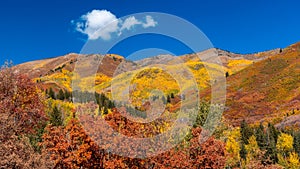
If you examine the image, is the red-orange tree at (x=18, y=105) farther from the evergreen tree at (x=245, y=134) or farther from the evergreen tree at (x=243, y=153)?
the evergreen tree at (x=245, y=134)

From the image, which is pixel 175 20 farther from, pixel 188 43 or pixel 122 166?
pixel 122 166

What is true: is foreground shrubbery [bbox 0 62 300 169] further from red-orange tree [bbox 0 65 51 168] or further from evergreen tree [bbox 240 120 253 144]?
evergreen tree [bbox 240 120 253 144]

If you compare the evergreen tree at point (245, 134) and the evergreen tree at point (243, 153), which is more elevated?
the evergreen tree at point (245, 134)

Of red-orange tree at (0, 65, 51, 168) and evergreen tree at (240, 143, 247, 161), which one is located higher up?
evergreen tree at (240, 143, 247, 161)

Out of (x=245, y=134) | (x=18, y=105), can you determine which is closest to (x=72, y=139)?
(x=18, y=105)

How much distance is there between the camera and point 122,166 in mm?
27500

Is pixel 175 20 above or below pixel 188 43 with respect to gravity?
above

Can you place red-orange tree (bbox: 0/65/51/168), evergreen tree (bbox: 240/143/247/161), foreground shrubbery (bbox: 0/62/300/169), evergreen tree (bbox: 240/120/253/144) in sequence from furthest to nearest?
1. evergreen tree (bbox: 240/120/253/144)
2. evergreen tree (bbox: 240/143/247/161)
3. red-orange tree (bbox: 0/65/51/168)
4. foreground shrubbery (bbox: 0/62/300/169)

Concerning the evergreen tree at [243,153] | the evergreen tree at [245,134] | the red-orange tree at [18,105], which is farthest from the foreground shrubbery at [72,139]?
the evergreen tree at [245,134]

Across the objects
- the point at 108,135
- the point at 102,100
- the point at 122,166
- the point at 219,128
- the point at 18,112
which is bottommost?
the point at 122,166

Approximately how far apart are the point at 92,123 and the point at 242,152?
3112 inches

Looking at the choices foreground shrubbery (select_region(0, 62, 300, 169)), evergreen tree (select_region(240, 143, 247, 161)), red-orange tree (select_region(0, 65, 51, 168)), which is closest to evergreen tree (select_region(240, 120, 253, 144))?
evergreen tree (select_region(240, 143, 247, 161))

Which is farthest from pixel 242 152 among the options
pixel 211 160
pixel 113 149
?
pixel 113 149

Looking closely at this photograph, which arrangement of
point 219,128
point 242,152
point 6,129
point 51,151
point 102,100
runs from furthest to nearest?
1. point 102,100
2. point 242,152
3. point 219,128
4. point 51,151
5. point 6,129
